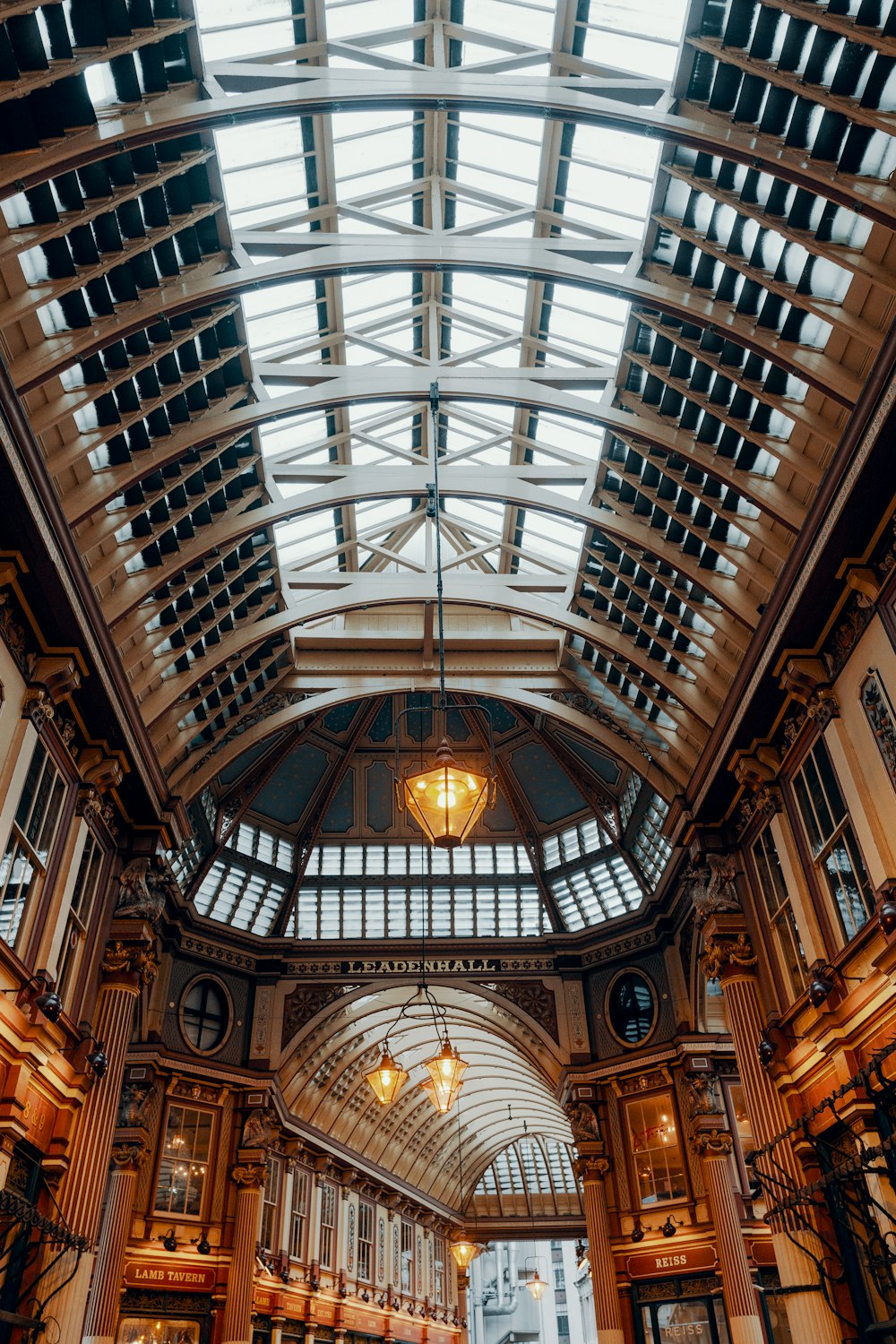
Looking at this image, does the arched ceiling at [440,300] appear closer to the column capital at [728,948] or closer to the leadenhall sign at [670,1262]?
the column capital at [728,948]

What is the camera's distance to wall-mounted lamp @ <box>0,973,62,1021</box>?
36.1ft

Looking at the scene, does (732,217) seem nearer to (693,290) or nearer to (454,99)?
(693,290)

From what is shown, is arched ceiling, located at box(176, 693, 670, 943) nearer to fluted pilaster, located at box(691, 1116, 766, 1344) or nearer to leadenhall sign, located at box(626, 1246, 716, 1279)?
fluted pilaster, located at box(691, 1116, 766, 1344)

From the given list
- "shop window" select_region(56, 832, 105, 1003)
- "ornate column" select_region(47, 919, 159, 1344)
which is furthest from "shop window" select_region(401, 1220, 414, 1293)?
"shop window" select_region(56, 832, 105, 1003)

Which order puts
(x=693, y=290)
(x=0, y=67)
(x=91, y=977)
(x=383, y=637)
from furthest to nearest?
(x=383, y=637), (x=91, y=977), (x=693, y=290), (x=0, y=67)

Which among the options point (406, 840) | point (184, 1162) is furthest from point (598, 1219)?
point (406, 840)

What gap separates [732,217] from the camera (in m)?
10.6

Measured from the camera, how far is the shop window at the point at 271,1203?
2275cm

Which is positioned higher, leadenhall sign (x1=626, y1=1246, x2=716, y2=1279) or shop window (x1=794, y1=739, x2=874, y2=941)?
shop window (x1=794, y1=739, x2=874, y2=941)

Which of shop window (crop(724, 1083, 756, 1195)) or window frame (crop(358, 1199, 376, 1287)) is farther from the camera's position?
window frame (crop(358, 1199, 376, 1287))

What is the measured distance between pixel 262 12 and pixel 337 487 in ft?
20.4

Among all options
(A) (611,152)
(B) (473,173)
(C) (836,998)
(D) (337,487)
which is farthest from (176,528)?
(C) (836,998)

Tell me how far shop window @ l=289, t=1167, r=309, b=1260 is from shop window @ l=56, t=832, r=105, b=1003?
45.3ft

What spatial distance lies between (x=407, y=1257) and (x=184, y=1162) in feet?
50.4
